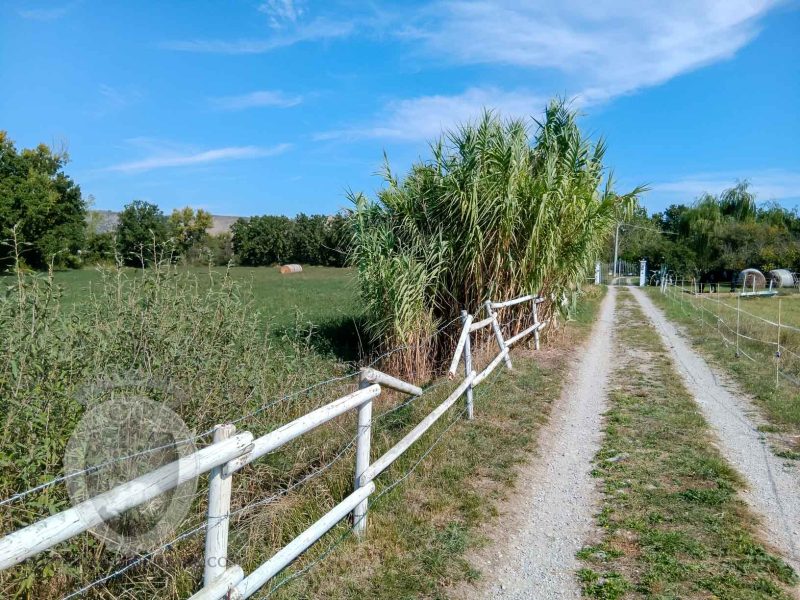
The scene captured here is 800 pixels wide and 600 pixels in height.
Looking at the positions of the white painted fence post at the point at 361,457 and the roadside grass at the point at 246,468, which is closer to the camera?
the roadside grass at the point at 246,468

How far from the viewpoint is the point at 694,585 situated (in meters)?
3.65

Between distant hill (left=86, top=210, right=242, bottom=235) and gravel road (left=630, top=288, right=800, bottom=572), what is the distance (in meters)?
46.8

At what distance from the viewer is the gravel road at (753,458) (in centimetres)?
444

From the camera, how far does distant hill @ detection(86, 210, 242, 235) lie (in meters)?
62.7

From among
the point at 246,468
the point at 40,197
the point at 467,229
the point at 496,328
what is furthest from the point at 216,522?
the point at 40,197

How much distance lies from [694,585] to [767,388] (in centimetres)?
626

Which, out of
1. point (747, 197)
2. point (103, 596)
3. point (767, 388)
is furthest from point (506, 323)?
point (747, 197)

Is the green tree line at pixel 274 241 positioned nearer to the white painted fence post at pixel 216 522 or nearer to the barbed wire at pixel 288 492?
the barbed wire at pixel 288 492

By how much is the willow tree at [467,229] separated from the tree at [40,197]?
31.2 metres

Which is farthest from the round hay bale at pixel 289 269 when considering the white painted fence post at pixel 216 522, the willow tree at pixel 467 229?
the white painted fence post at pixel 216 522

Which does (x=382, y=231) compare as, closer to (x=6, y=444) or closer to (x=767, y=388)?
(x=767, y=388)

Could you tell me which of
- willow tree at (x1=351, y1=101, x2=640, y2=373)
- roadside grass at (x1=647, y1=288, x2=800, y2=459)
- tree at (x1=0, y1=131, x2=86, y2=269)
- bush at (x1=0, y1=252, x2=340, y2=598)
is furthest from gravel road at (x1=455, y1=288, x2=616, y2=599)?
tree at (x1=0, y1=131, x2=86, y2=269)

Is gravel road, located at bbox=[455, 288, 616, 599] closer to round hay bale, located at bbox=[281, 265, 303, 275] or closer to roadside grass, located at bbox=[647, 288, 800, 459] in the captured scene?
roadside grass, located at bbox=[647, 288, 800, 459]

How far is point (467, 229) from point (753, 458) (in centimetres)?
614
